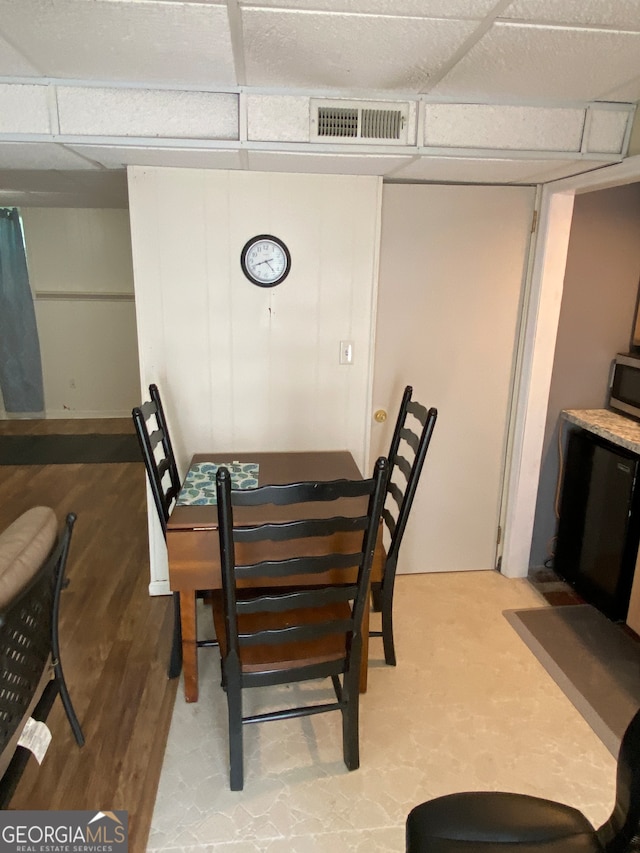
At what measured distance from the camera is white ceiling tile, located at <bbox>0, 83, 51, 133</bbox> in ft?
6.05

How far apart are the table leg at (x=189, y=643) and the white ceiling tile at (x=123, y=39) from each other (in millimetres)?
1701

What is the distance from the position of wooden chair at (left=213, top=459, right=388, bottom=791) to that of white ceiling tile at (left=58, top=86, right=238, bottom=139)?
1.30 meters

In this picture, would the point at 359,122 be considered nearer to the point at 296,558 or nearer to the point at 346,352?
the point at 346,352

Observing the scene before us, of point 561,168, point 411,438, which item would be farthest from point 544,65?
point 411,438

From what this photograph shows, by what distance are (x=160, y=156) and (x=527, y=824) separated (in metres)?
2.35

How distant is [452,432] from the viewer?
9.43 ft

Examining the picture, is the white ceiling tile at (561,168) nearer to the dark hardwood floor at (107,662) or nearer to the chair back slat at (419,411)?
the chair back slat at (419,411)

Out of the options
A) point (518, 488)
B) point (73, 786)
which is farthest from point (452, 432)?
point (73, 786)

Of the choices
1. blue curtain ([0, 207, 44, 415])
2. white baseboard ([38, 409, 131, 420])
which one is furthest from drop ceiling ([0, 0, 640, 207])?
white baseboard ([38, 409, 131, 420])

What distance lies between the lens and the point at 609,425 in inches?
103

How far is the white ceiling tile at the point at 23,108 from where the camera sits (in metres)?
1.84

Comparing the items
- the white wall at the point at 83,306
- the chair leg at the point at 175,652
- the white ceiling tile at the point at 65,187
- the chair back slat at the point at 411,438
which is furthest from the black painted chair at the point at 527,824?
the white wall at the point at 83,306

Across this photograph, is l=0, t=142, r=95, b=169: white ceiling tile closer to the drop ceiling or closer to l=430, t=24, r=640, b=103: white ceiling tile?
the drop ceiling

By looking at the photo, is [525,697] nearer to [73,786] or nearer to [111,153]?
[73,786]
